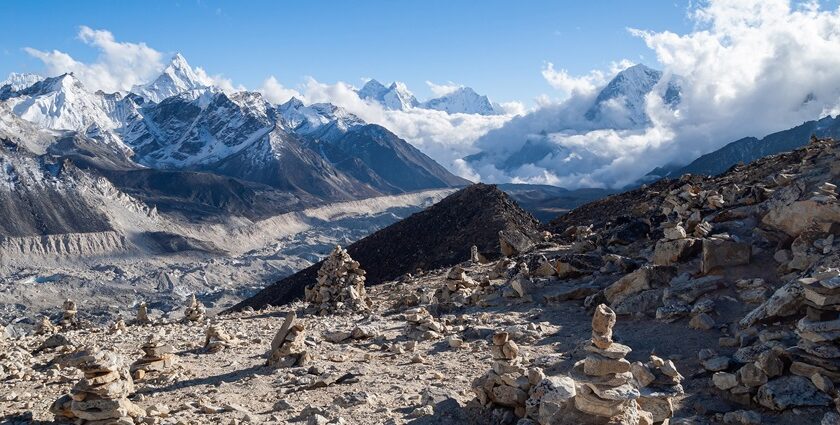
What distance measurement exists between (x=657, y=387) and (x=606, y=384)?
150 centimetres

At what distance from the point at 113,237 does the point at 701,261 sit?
20446cm

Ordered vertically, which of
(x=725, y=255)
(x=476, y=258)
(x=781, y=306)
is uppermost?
(x=476, y=258)

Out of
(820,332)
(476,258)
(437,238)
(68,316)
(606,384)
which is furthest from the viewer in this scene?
(437,238)

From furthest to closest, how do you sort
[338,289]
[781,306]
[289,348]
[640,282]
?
1. [338,289]
2. [640,282]
3. [289,348]
4. [781,306]

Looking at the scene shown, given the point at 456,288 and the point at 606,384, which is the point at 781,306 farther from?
the point at 456,288

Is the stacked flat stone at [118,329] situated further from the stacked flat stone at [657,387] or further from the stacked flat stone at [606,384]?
the stacked flat stone at [657,387]

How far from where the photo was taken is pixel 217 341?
54.1ft

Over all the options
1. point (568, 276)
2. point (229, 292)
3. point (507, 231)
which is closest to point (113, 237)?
point (229, 292)

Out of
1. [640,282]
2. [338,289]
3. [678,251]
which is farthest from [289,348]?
[338,289]

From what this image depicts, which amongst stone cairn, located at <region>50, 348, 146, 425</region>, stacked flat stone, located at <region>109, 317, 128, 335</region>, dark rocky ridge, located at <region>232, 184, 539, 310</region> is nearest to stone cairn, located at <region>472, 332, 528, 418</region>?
stone cairn, located at <region>50, 348, 146, 425</region>

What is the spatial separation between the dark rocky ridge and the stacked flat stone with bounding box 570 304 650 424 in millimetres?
27398

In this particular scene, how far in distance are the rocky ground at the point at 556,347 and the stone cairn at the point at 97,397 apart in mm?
32

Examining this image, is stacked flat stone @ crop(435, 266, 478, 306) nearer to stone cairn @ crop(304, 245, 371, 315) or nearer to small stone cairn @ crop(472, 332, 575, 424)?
stone cairn @ crop(304, 245, 371, 315)

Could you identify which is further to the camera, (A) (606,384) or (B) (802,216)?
(B) (802,216)
